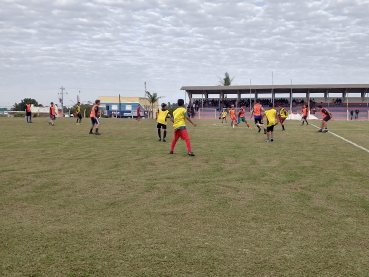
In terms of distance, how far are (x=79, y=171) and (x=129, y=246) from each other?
526 centimetres

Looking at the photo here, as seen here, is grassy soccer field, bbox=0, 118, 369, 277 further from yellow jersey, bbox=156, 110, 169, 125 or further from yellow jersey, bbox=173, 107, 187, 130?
yellow jersey, bbox=156, 110, 169, 125

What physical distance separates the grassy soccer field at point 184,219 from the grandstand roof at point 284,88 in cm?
5552

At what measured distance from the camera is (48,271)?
3740 millimetres

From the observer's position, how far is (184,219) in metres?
5.41

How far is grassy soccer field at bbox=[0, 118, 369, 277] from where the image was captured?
3929mm

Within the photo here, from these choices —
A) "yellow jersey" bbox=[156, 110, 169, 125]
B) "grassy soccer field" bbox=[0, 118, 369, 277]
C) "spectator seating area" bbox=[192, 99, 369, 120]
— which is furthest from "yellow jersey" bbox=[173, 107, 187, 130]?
"spectator seating area" bbox=[192, 99, 369, 120]

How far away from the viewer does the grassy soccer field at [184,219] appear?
3.93 m

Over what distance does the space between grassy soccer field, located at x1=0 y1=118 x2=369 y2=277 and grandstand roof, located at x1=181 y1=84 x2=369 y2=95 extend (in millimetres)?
55519

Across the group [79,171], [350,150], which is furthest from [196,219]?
[350,150]

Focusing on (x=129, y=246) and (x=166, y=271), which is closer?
(x=166, y=271)

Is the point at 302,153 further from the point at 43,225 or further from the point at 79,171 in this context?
the point at 43,225

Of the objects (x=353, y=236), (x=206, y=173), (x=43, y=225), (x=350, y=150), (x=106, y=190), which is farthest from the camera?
(x=350, y=150)

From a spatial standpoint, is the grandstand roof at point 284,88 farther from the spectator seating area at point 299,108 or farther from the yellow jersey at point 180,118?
the yellow jersey at point 180,118

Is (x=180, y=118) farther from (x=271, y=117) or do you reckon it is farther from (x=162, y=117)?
(x=271, y=117)
